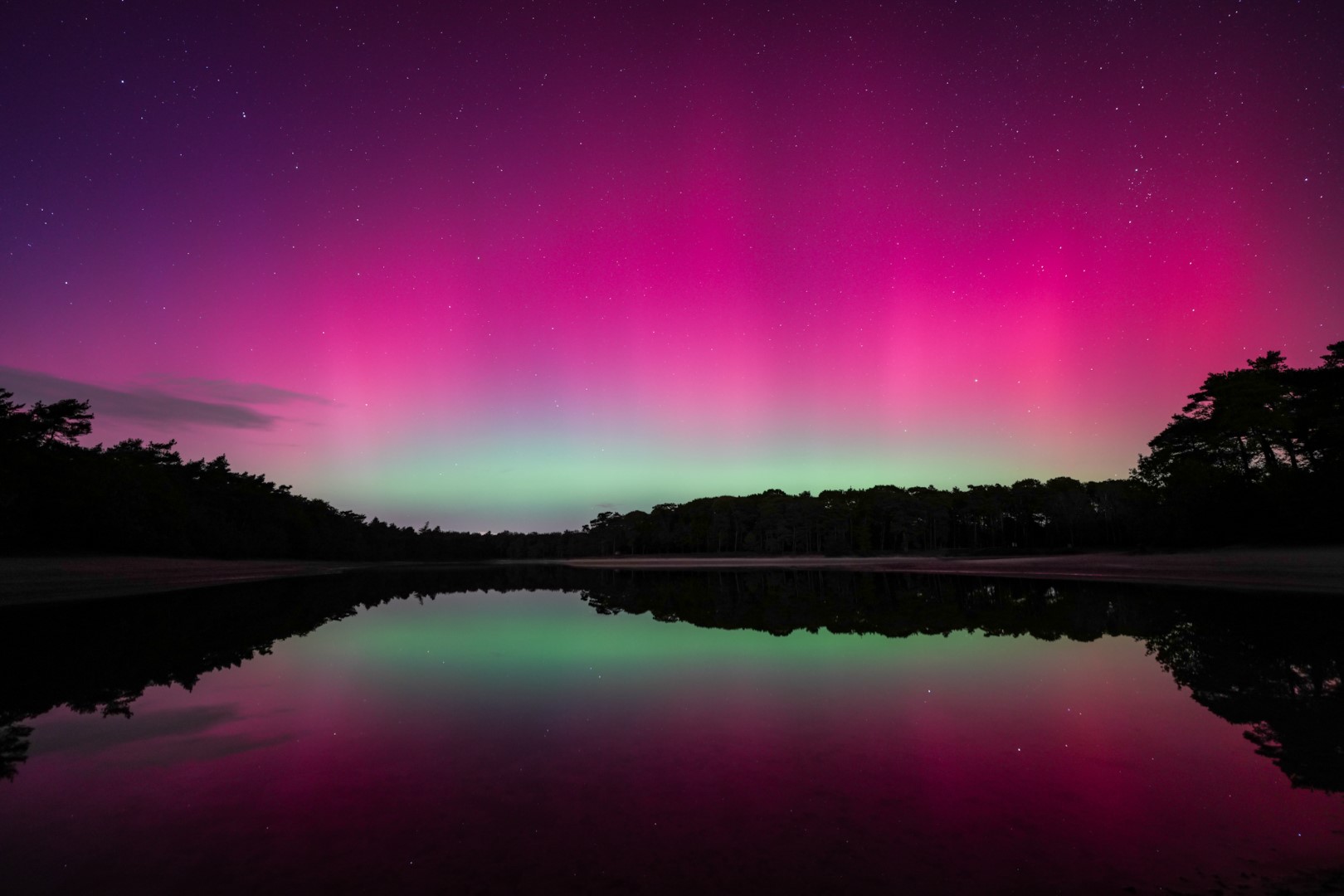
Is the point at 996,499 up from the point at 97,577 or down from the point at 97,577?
up

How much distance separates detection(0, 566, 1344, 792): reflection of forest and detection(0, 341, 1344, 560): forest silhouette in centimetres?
2001

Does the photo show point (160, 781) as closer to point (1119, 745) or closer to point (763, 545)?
point (1119, 745)

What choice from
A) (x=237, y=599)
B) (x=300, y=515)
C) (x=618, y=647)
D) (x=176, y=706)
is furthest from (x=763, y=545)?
(x=176, y=706)

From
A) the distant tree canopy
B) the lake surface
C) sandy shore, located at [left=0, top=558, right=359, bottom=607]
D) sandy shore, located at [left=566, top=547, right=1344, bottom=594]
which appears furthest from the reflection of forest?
the distant tree canopy

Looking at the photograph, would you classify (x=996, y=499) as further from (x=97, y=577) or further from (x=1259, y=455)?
(x=97, y=577)

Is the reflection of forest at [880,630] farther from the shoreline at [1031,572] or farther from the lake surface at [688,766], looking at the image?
the shoreline at [1031,572]

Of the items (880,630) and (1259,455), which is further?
(1259,455)

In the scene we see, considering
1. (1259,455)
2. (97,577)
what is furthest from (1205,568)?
(97,577)

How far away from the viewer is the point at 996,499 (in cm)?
10881

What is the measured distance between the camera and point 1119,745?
853cm

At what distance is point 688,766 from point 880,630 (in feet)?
46.9

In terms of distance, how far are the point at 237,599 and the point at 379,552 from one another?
131388 mm

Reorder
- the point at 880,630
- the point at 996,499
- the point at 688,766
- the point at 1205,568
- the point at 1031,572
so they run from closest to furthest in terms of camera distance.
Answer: the point at 688,766 < the point at 880,630 < the point at 1205,568 < the point at 1031,572 < the point at 996,499

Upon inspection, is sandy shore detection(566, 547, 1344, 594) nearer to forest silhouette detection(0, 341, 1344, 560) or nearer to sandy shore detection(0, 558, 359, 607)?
forest silhouette detection(0, 341, 1344, 560)
